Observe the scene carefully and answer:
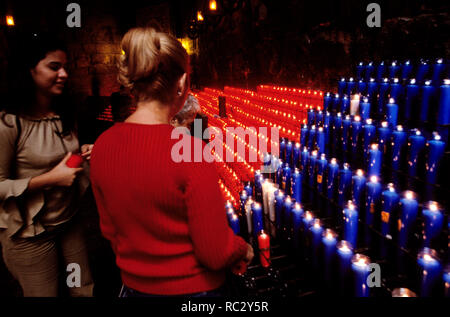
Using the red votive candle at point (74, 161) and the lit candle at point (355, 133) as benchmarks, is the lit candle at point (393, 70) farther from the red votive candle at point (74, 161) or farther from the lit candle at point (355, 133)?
the red votive candle at point (74, 161)

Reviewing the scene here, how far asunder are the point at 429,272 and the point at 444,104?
3.78 ft

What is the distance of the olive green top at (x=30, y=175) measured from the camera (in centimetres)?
131

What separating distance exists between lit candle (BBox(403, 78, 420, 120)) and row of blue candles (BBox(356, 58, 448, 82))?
297 millimetres

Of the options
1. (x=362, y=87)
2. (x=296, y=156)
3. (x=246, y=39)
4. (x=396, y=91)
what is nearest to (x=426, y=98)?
(x=396, y=91)

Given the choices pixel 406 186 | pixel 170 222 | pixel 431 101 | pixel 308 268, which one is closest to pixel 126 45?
pixel 170 222

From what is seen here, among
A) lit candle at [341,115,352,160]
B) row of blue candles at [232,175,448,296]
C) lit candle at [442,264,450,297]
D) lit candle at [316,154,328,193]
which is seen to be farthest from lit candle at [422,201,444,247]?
lit candle at [341,115,352,160]

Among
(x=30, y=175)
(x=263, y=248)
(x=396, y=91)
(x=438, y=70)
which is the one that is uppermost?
(x=438, y=70)

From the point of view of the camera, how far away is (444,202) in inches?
57.9

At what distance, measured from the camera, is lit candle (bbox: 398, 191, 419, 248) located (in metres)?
1.30

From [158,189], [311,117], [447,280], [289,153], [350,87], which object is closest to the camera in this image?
[158,189]

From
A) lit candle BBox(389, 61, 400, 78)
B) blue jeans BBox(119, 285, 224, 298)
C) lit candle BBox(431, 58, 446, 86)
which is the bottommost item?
blue jeans BBox(119, 285, 224, 298)

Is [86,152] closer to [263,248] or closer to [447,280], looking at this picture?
[263,248]

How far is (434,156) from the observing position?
1.49m

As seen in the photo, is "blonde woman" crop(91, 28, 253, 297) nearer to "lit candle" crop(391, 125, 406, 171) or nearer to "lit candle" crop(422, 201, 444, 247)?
"lit candle" crop(422, 201, 444, 247)
